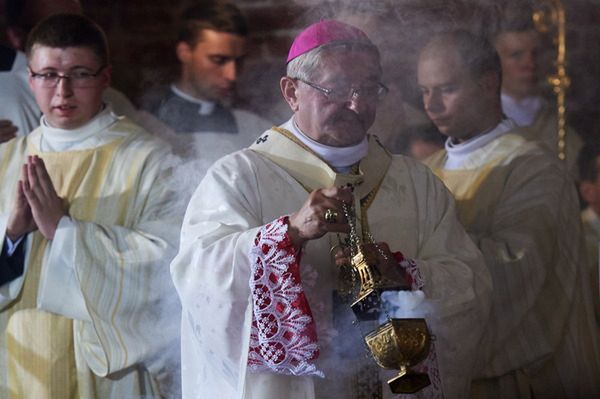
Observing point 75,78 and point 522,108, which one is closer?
point 522,108

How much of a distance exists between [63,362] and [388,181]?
1.59 meters

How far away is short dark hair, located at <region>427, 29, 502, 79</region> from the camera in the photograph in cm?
656

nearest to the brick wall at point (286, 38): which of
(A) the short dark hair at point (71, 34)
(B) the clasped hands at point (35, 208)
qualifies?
(A) the short dark hair at point (71, 34)

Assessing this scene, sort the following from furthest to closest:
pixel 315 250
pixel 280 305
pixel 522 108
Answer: pixel 522 108, pixel 315 250, pixel 280 305

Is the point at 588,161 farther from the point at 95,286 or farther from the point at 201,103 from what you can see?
the point at 95,286

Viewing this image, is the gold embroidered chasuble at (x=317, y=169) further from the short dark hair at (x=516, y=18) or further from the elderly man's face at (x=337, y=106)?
the short dark hair at (x=516, y=18)

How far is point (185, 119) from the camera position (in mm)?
6727

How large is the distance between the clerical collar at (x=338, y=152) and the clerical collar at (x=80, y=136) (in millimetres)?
955

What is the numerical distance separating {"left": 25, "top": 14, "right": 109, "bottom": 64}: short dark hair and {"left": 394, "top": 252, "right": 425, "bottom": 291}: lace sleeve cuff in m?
1.71

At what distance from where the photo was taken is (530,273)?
6457 millimetres

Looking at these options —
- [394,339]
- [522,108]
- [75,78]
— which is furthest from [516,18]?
[75,78]

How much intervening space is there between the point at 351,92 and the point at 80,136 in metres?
1.28

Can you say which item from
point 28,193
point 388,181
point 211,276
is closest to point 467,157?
point 388,181

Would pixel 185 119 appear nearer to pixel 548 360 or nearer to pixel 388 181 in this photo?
pixel 388 181
